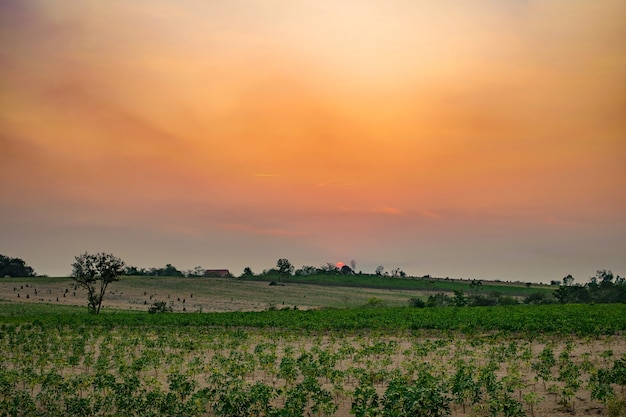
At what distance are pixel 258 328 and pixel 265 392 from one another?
35887 mm

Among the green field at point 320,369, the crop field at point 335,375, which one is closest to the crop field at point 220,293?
the green field at point 320,369

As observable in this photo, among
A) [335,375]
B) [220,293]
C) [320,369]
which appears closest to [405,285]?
[220,293]

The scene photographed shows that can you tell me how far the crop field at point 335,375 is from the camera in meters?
17.2

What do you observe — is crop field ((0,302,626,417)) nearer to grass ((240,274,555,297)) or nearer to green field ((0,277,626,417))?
green field ((0,277,626,417))

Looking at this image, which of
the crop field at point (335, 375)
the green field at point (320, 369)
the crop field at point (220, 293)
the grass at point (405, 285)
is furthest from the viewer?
the grass at point (405, 285)

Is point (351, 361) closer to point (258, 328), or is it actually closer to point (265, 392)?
point (265, 392)

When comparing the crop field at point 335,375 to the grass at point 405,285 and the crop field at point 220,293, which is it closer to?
the crop field at point 220,293

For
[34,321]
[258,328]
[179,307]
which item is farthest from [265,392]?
[179,307]

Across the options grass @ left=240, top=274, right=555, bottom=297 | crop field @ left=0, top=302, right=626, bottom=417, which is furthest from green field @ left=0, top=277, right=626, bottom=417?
grass @ left=240, top=274, right=555, bottom=297

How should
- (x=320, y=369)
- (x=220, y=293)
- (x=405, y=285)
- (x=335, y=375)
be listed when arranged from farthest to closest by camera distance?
(x=405, y=285), (x=220, y=293), (x=320, y=369), (x=335, y=375)

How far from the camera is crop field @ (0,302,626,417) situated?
1723 centimetres

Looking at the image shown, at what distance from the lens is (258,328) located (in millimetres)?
52344

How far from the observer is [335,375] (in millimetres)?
21156

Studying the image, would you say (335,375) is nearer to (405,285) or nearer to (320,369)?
(320,369)
